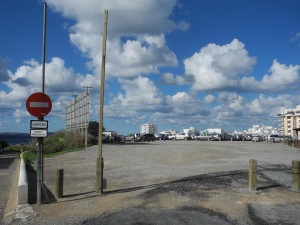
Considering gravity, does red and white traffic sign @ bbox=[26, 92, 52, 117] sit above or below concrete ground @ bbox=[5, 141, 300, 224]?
above

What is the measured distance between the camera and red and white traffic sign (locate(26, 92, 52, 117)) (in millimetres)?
10291

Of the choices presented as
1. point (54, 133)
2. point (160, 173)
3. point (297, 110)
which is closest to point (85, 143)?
point (54, 133)

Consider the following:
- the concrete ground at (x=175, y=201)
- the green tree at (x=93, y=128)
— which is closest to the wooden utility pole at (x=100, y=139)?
the concrete ground at (x=175, y=201)

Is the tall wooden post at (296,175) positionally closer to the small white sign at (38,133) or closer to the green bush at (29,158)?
the small white sign at (38,133)

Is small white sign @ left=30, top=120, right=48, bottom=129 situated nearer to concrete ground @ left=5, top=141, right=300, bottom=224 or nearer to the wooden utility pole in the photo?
the wooden utility pole

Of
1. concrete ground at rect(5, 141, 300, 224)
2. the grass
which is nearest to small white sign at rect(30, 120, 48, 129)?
concrete ground at rect(5, 141, 300, 224)

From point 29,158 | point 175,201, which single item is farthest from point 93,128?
point 175,201

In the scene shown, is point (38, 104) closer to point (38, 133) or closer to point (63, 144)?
point (38, 133)

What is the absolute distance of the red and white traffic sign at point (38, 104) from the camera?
10291 millimetres

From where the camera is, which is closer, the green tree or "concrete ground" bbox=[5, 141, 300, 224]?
"concrete ground" bbox=[5, 141, 300, 224]

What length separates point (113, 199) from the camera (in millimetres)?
10656

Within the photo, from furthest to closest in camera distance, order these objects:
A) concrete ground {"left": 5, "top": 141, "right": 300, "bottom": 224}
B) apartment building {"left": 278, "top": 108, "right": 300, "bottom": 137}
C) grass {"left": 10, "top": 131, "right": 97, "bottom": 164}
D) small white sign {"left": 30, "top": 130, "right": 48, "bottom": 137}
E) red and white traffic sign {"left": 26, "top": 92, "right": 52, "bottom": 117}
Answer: apartment building {"left": 278, "top": 108, "right": 300, "bottom": 137}, grass {"left": 10, "top": 131, "right": 97, "bottom": 164}, small white sign {"left": 30, "top": 130, "right": 48, "bottom": 137}, red and white traffic sign {"left": 26, "top": 92, "right": 52, "bottom": 117}, concrete ground {"left": 5, "top": 141, "right": 300, "bottom": 224}

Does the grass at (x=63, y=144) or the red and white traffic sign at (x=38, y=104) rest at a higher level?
the red and white traffic sign at (x=38, y=104)

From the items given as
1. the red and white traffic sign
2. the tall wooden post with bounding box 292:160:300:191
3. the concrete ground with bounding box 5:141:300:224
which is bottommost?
the concrete ground with bounding box 5:141:300:224
